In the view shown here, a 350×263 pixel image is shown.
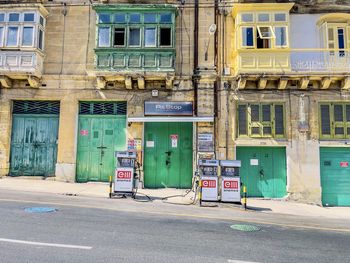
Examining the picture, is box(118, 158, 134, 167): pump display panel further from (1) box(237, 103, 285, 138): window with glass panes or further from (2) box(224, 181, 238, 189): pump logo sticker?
(1) box(237, 103, 285, 138): window with glass panes

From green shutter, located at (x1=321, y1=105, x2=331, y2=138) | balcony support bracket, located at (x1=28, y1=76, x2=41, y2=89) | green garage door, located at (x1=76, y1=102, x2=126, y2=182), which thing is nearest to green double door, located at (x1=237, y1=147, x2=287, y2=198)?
green shutter, located at (x1=321, y1=105, x2=331, y2=138)

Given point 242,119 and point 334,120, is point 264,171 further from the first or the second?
point 334,120

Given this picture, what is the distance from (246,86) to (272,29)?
2995mm

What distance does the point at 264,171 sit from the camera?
14.8 m

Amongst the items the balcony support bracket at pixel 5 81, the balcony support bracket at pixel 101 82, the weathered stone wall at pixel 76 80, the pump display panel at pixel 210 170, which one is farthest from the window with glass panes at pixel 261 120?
the balcony support bracket at pixel 5 81

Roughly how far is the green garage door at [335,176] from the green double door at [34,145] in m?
13.4

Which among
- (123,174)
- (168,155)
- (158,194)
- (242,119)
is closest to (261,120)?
(242,119)

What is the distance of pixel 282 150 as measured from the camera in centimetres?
1488

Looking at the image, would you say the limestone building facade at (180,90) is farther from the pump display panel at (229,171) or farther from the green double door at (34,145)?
the pump display panel at (229,171)

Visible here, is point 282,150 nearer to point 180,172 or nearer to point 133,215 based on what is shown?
point 180,172

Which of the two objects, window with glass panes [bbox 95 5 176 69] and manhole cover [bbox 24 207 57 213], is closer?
manhole cover [bbox 24 207 57 213]

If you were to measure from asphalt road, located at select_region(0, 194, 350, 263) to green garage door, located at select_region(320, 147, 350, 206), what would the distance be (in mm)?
7157

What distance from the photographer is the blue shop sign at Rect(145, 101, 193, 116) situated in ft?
49.2

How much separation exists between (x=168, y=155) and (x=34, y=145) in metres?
6.85
